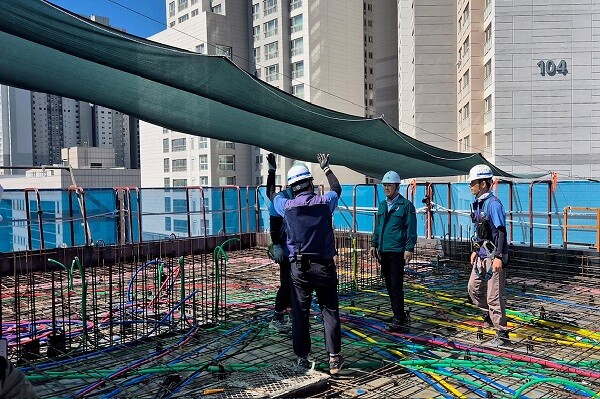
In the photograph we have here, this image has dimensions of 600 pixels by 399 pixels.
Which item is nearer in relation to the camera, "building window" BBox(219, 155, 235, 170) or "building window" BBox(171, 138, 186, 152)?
"building window" BBox(219, 155, 235, 170)

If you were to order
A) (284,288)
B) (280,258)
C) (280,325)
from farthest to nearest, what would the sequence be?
(280,325) → (284,288) → (280,258)

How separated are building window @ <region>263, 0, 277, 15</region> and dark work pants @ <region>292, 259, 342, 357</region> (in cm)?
4653

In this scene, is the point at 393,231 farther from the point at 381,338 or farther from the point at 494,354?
the point at 494,354

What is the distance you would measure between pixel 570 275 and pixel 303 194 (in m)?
7.42

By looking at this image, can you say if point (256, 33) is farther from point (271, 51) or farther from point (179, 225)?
point (179, 225)

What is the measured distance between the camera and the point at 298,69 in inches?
1827

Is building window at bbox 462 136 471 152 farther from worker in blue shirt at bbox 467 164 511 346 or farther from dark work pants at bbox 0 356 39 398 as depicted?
dark work pants at bbox 0 356 39 398

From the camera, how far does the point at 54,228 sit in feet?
72.7

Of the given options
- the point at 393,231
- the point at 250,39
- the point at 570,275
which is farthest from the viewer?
the point at 250,39

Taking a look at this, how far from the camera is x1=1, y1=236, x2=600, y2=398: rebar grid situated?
465 centimetres

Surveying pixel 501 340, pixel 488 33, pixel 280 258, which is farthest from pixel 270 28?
pixel 501 340

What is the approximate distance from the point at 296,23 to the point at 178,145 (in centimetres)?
1760

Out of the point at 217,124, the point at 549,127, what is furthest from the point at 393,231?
the point at 549,127

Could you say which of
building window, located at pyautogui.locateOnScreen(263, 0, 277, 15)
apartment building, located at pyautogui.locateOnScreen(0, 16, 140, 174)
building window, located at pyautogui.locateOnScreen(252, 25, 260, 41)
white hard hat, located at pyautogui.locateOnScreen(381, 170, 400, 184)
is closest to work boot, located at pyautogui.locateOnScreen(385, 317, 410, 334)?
white hard hat, located at pyautogui.locateOnScreen(381, 170, 400, 184)
